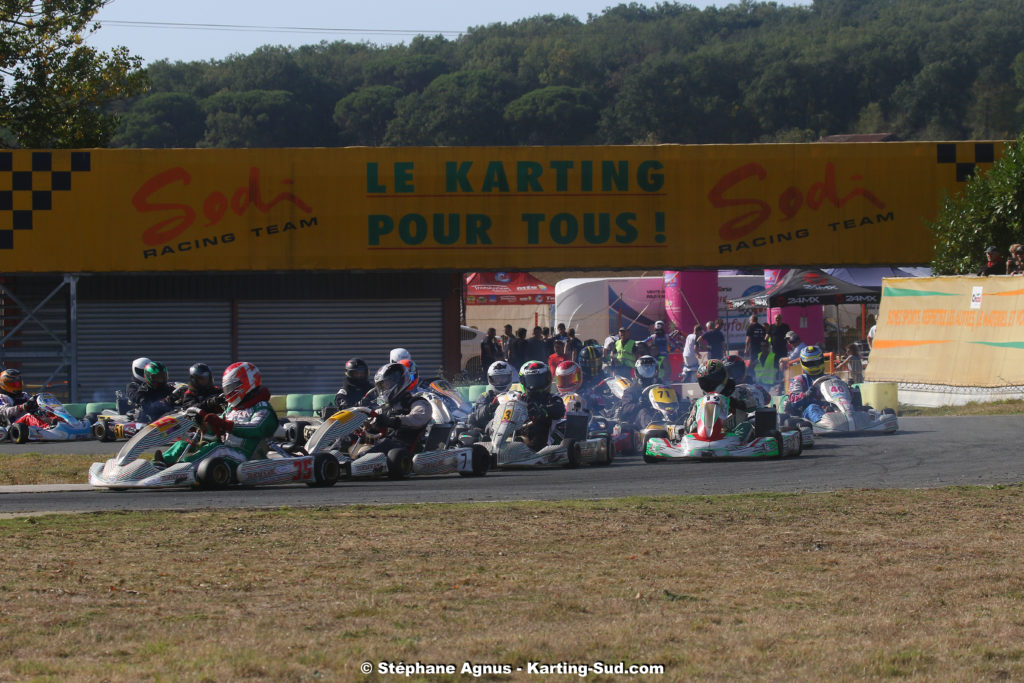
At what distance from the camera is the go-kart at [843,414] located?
53.7 feet

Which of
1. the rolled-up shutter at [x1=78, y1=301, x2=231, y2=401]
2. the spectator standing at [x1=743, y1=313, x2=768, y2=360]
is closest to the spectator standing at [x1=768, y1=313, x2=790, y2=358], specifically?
the spectator standing at [x1=743, y1=313, x2=768, y2=360]

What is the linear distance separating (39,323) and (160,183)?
344 centimetres

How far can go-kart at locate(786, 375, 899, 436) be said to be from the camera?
16.4 meters

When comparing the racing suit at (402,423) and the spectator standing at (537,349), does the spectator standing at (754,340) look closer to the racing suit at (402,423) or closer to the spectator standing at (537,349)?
the spectator standing at (537,349)

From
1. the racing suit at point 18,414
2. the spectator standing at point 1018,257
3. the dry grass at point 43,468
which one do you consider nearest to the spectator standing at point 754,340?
the spectator standing at point 1018,257

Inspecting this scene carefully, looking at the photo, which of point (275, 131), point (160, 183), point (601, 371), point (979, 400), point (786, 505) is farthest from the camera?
point (275, 131)

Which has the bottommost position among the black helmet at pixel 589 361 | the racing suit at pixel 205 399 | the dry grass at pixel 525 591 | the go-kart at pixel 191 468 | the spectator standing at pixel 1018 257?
the dry grass at pixel 525 591

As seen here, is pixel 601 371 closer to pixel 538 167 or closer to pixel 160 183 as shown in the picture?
pixel 538 167

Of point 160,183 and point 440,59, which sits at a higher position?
point 440,59

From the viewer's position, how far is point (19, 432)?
17891 millimetres

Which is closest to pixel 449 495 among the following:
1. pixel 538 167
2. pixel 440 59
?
pixel 538 167

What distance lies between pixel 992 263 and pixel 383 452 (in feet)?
34.9

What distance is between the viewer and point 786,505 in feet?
30.5

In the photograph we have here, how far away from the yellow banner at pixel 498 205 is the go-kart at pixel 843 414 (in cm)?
713
